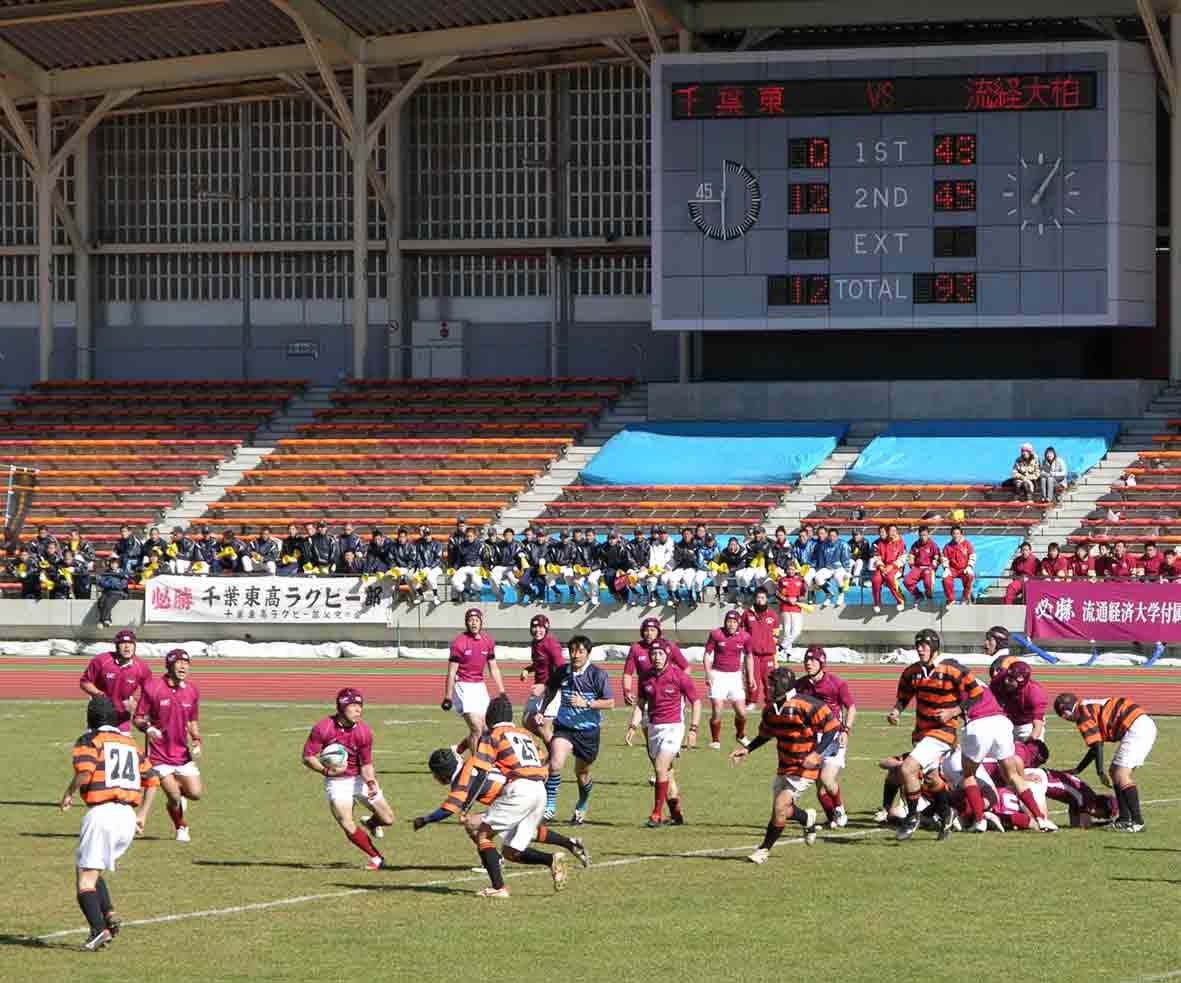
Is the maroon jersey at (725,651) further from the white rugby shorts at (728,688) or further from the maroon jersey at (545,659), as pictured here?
the maroon jersey at (545,659)

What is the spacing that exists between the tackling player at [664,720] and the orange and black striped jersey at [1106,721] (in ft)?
11.7

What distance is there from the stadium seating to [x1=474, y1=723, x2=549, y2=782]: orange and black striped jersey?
32510 mm

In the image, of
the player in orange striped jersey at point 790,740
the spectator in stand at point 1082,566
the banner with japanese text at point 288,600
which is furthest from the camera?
the banner with japanese text at point 288,600

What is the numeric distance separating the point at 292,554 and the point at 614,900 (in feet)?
94.5

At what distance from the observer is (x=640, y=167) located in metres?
56.5

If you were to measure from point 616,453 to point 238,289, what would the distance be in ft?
46.3

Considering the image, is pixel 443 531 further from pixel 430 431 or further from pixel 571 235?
pixel 571 235

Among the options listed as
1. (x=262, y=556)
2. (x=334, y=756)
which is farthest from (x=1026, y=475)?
(x=334, y=756)

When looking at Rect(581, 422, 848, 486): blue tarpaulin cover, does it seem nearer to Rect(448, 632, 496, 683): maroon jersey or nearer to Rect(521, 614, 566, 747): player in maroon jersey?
Rect(448, 632, 496, 683): maroon jersey

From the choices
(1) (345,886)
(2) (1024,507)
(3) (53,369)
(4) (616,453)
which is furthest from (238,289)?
(1) (345,886)

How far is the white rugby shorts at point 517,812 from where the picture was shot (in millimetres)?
16406

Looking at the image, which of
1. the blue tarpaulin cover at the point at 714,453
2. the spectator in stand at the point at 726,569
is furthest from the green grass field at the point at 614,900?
the blue tarpaulin cover at the point at 714,453

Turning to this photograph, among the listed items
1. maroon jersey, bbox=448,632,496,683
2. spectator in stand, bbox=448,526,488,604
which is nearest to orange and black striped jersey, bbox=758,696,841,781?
maroon jersey, bbox=448,632,496,683

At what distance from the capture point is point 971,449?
48.9 meters
